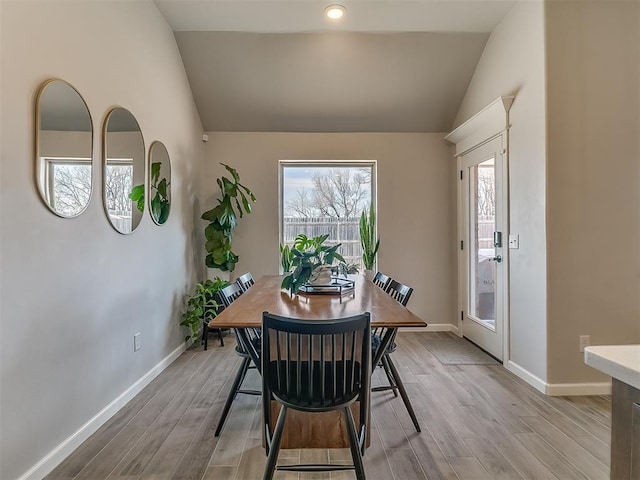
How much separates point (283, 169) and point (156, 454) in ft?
10.7

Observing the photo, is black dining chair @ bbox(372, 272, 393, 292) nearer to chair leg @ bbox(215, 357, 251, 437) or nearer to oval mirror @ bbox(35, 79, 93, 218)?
chair leg @ bbox(215, 357, 251, 437)

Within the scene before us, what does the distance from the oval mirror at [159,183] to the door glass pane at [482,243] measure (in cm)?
308

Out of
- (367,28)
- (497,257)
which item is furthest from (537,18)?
(497,257)

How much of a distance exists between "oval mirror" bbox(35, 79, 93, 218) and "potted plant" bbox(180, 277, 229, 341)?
5.62 feet

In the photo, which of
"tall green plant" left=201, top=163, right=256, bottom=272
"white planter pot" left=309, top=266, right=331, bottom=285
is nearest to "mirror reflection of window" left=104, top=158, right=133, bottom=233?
"tall green plant" left=201, top=163, right=256, bottom=272

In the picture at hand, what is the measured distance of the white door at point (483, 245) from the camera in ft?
10.6

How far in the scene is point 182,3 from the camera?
9.78 ft

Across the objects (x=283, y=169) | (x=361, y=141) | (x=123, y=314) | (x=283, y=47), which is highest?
(x=283, y=47)

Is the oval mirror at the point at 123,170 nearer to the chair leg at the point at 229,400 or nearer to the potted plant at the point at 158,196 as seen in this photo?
the potted plant at the point at 158,196

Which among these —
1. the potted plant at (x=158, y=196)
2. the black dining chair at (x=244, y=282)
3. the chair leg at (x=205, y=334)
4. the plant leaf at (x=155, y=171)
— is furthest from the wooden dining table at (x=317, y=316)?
the chair leg at (x=205, y=334)

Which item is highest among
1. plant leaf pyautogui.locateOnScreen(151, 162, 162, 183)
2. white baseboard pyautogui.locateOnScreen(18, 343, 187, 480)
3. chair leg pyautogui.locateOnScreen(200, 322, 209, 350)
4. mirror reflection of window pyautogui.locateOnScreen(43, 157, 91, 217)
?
plant leaf pyautogui.locateOnScreen(151, 162, 162, 183)

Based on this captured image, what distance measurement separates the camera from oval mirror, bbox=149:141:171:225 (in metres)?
2.94

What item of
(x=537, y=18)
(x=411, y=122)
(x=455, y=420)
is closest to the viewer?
(x=455, y=420)

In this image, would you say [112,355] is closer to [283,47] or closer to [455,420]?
[455,420]
